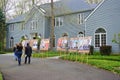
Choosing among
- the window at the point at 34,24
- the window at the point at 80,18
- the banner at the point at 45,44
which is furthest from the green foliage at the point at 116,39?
the window at the point at 34,24

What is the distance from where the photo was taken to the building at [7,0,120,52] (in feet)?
124

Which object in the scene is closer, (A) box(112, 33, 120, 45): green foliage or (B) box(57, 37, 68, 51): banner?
(B) box(57, 37, 68, 51): banner

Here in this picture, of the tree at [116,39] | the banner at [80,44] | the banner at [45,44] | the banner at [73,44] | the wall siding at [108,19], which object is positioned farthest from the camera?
the wall siding at [108,19]

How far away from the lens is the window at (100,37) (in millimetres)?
38688

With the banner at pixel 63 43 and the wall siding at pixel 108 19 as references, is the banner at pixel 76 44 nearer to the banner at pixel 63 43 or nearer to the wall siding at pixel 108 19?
the banner at pixel 63 43

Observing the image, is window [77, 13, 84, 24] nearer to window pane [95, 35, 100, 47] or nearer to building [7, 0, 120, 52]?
building [7, 0, 120, 52]

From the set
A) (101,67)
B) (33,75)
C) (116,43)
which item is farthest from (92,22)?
(33,75)

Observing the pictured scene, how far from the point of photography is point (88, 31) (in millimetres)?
40312

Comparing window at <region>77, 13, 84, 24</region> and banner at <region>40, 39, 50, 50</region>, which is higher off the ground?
window at <region>77, 13, 84, 24</region>

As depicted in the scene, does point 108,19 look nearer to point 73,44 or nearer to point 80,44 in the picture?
point 73,44

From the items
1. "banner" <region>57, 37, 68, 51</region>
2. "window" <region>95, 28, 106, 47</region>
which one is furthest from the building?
"banner" <region>57, 37, 68, 51</region>

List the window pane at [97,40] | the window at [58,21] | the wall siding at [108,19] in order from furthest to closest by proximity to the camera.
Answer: the window at [58,21], the window pane at [97,40], the wall siding at [108,19]

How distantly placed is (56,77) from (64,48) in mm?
15239

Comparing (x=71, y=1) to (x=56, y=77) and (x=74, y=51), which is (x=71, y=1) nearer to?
(x=74, y=51)
